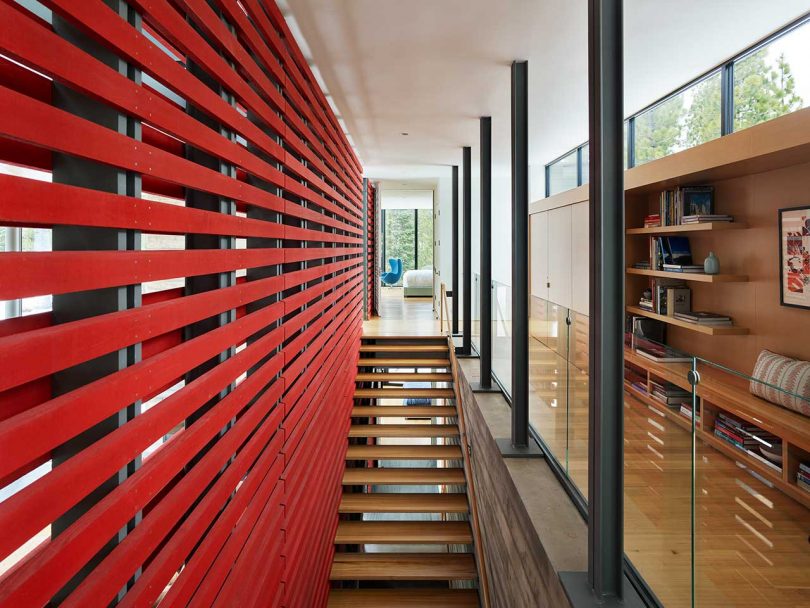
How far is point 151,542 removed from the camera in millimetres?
1233

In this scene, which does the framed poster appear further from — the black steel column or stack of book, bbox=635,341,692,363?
the black steel column

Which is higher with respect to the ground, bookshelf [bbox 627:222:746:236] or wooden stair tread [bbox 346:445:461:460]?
bookshelf [bbox 627:222:746:236]

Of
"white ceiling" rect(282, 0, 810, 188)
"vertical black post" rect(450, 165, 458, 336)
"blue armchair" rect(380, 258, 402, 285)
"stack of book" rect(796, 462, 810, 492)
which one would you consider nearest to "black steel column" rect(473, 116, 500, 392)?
"white ceiling" rect(282, 0, 810, 188)

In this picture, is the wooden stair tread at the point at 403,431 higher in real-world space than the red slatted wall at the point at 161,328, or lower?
lower

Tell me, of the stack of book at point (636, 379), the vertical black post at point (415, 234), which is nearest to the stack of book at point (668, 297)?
the stack of book at point (636, 379)

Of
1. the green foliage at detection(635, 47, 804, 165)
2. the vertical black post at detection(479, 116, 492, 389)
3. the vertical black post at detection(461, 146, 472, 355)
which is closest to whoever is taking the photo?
the green foliage at detection(635, 47, 804, 165)

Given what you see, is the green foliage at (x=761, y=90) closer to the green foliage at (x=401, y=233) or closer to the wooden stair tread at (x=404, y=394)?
the wooden stair tread at (x=404, y=394)

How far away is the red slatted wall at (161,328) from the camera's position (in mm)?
852

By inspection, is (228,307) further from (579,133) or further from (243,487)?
(579,133)

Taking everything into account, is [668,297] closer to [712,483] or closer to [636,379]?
[636,379]

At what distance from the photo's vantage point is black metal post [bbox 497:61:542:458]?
3.61 metres

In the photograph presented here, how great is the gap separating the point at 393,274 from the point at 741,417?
15.1 meters

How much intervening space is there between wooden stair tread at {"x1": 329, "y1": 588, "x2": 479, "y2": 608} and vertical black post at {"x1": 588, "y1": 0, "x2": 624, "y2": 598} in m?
2.82

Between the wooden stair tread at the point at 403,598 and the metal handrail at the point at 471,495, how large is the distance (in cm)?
16
